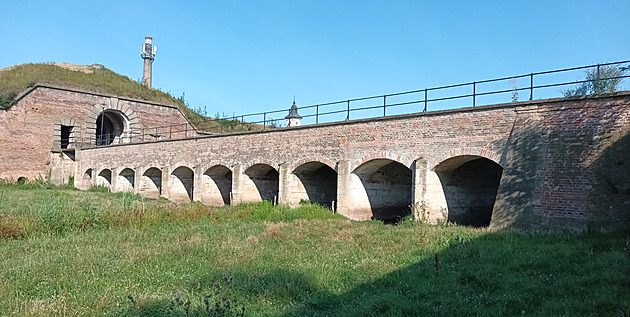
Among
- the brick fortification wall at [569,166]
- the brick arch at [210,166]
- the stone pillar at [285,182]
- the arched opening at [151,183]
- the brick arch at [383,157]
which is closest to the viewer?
the brick fortification wall at [569,166]

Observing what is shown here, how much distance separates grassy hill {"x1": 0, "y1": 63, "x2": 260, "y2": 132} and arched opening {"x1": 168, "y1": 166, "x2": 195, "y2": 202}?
3973mm

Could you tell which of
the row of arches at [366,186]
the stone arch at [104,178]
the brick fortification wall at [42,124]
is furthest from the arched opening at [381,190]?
the brick fortification wall at [42,124]

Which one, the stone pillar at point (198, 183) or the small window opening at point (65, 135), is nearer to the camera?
the stone pillar at point (198, 183)

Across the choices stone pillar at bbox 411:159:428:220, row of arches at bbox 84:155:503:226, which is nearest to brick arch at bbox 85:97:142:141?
row of arches at bbox 84:155:503:226

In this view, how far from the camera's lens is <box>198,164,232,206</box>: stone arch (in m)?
21.8

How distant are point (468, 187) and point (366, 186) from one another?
3608 millimetres

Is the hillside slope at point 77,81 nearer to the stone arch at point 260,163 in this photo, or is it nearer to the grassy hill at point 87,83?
the grassy hill at point 87,83

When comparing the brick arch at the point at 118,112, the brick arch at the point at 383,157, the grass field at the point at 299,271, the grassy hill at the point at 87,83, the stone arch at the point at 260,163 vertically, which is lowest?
the grass field at the point at 299,271

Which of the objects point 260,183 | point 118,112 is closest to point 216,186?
point 260,183

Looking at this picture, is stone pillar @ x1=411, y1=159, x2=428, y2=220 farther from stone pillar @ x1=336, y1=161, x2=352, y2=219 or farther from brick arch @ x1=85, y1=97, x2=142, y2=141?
brick arch @ x1=85, y1=97, x2=142, y2=141

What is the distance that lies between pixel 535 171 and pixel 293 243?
653 cm

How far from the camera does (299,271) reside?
7082mm

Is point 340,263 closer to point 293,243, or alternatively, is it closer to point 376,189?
point 293,243

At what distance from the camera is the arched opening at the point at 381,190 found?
15570 mm
